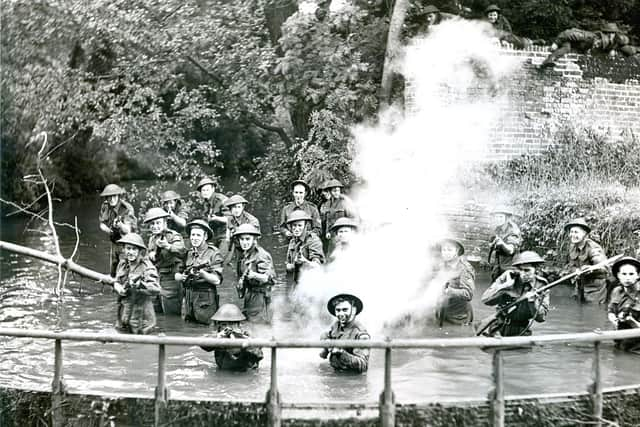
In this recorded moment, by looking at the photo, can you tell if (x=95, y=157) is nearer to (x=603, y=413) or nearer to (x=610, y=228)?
(x=610, y=228)

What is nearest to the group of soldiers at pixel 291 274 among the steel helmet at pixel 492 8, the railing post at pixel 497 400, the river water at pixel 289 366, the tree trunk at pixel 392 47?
the river water at pixel 289 366

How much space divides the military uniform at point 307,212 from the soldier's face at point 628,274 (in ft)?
17.4

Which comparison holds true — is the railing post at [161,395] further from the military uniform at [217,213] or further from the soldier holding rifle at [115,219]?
the military uniform at [217,213]

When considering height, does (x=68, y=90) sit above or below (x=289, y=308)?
above

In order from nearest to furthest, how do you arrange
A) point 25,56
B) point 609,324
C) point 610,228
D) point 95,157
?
point 609,324, point 610,228, point 25,56, point 95,157

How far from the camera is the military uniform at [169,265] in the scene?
1230 cm

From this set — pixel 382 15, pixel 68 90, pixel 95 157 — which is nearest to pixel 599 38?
pixel 382 15

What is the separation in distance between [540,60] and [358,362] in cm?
1112

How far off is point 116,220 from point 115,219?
3.0 inches

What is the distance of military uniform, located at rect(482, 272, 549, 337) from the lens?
33.1 ft

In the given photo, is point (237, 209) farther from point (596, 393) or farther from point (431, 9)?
point (431, 9)

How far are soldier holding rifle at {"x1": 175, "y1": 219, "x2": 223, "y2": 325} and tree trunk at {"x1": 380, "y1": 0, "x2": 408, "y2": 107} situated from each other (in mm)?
8755

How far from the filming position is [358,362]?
9344 mm

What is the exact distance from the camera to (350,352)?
30.7ft
